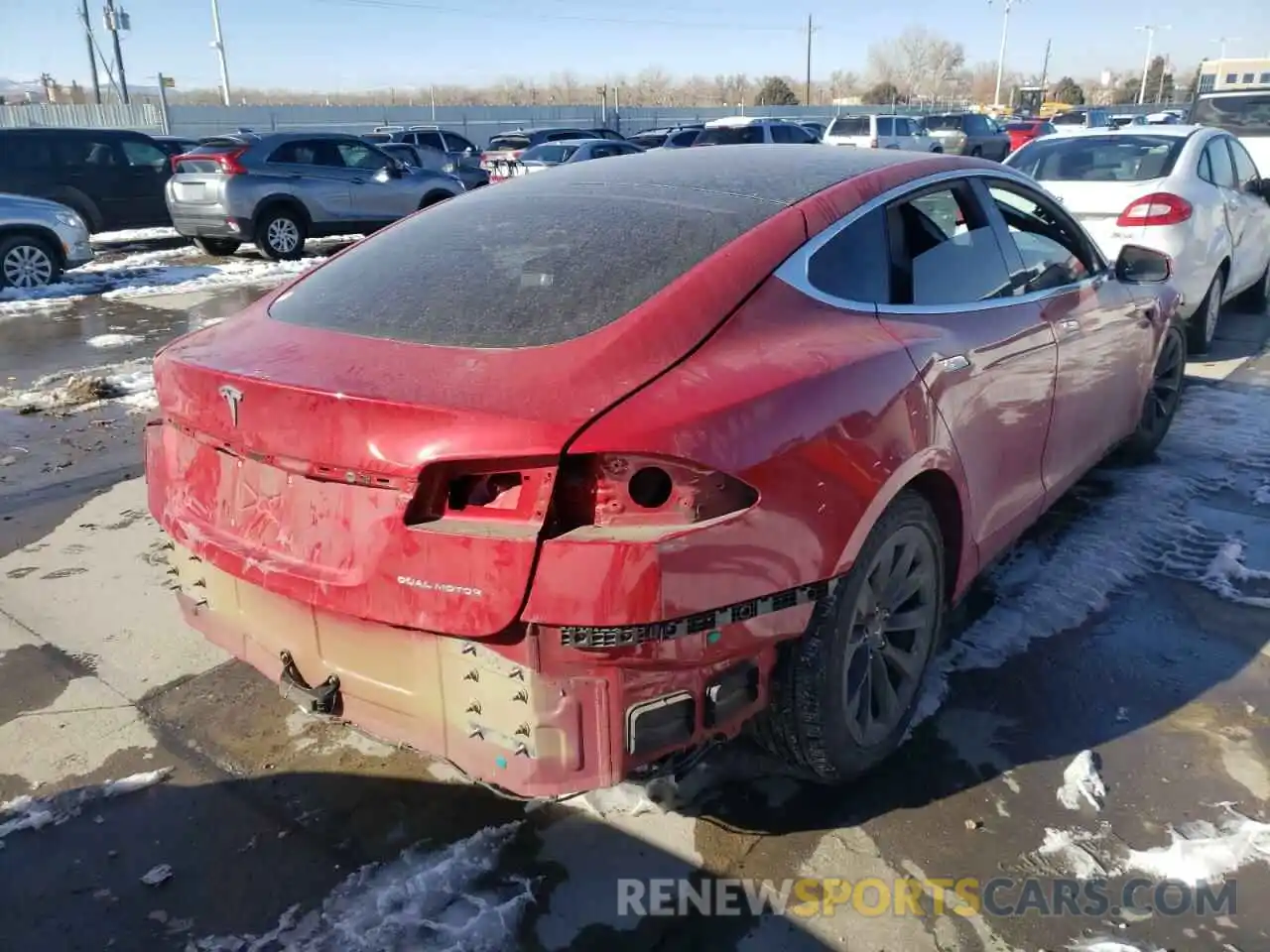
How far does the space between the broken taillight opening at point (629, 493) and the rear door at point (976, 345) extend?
3.04 feet

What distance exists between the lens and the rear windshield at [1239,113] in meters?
13.3

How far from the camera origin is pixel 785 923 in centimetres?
234

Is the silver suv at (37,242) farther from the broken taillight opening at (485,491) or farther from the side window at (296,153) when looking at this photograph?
the broken taillight opening at (485,491)

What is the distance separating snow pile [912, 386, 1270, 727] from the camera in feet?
11.6

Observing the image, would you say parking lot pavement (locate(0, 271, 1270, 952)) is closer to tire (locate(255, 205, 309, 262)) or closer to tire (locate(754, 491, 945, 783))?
tire (locate(754, 491, 945, 783))

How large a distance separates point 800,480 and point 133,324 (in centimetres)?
908

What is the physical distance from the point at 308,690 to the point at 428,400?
82 centimetres

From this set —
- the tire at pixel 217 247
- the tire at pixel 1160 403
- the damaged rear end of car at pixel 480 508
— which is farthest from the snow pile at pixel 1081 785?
the tire at pixel 217 247

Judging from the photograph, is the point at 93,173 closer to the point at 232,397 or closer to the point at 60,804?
the point at 60,804

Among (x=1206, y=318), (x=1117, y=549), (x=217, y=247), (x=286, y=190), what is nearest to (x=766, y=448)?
(x=1117, y=549)

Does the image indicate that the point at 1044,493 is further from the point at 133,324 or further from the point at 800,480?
the point at 133,324

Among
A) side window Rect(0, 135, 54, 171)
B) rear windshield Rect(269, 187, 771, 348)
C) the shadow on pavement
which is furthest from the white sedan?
side window Rect(0, 135, 54, 171)

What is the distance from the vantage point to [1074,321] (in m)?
3.66

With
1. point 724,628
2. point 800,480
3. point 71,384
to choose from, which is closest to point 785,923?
point 724,628
